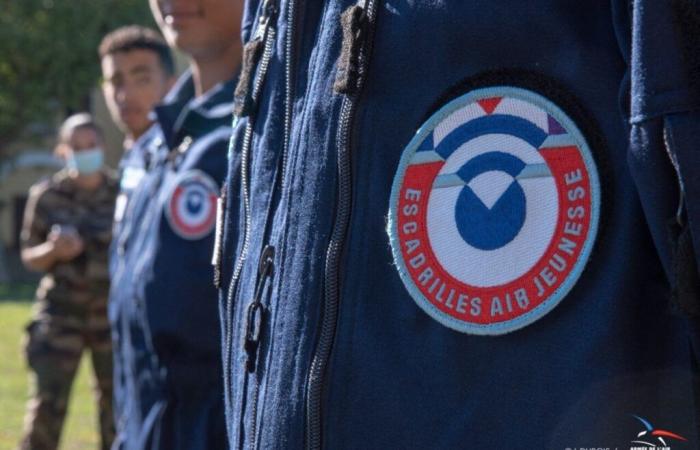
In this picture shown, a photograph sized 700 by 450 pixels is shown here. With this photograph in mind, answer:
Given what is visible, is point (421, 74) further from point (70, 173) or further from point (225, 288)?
point (70, 173)

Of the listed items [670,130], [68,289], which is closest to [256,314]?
[670,130]

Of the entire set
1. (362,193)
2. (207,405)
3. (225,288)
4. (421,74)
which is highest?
(421,74)

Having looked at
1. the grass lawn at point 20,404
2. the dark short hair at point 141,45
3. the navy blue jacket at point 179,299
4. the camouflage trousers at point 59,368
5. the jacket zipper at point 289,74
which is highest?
the dark short hair at point 141,45

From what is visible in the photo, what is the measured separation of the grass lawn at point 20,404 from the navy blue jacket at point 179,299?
495cm

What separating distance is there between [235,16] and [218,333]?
31.6 inches

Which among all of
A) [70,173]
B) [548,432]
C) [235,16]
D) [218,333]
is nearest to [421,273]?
[548,432]

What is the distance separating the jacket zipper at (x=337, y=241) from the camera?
4.98 ft

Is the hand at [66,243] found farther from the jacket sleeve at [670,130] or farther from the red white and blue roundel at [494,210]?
the jacket sleeve at [670,130]

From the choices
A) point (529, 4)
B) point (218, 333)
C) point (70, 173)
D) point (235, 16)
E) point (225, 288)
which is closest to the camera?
point (529, 4)

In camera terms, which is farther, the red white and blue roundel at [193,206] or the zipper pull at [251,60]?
the red white and blue roundel at [193,206]

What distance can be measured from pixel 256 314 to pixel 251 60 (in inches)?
15.8

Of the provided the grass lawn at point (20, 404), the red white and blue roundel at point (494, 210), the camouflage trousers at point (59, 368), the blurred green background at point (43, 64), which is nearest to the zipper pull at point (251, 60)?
the red white and blue roundel at point (494, 210)

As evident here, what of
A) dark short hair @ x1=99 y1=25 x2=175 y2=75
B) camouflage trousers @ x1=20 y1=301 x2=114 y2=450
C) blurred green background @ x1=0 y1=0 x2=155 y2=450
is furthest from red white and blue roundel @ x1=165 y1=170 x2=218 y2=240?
blurred green background @ x1=0 y1=0 x2=155 y2=450

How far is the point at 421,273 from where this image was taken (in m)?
1.47
